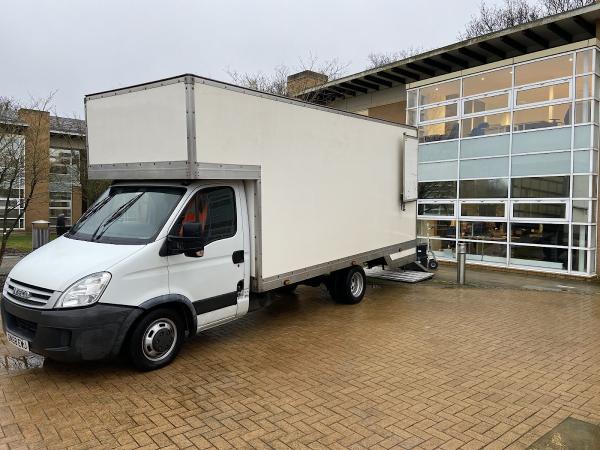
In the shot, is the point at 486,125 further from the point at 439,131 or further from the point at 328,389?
the point at 328,389

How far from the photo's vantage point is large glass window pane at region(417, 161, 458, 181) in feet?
48.7

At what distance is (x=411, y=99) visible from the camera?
16125 millimetres

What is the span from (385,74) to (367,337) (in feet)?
40.1

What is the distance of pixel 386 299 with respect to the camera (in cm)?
927

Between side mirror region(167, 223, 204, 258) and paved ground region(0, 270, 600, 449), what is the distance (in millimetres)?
1330

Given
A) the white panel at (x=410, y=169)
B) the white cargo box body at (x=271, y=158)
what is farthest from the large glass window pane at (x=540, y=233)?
the white cargo box body at (x=271, y=158)

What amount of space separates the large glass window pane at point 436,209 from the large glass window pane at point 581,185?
3.65 meters

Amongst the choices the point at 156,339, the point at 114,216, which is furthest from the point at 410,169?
the point at 156,339

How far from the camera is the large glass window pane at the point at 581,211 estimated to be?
11.8m

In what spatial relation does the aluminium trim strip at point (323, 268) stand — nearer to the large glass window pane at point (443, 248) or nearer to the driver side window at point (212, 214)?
the driver side window at point (212, 214)

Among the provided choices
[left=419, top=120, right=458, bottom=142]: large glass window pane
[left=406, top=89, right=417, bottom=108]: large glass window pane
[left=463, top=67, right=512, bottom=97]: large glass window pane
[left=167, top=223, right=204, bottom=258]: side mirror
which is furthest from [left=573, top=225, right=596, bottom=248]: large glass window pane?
[left=167, top=223, right=204, bottom=258]: side mirror

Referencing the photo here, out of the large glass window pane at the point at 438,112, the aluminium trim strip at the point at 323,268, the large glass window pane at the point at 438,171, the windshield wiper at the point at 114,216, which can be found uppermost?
the large glass window pane at the point at 438,112

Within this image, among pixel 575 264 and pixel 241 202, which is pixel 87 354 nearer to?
pixel 241 202

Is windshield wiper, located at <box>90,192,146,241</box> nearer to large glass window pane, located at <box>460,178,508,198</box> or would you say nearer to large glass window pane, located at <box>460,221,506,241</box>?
large glass window pane, located at <box>460,178,508,198</box>
